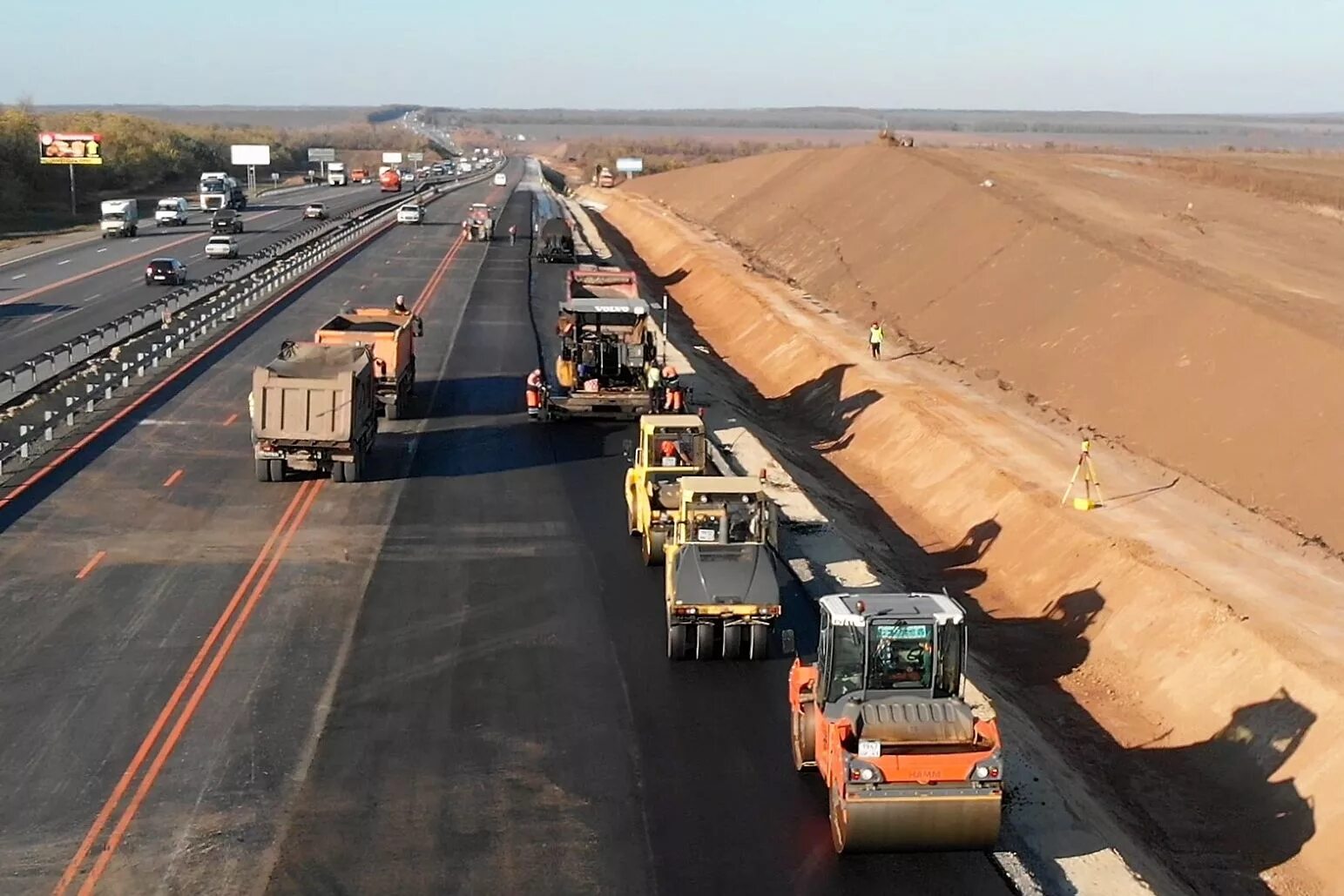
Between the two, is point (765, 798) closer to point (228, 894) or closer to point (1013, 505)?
point (228, 894)

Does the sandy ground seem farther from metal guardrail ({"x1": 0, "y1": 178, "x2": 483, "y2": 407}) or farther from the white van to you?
the white van

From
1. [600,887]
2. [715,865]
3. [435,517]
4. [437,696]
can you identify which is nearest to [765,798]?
[715,865]

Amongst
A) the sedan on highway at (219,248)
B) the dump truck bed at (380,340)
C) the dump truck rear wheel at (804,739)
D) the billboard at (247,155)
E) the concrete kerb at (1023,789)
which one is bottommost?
the concrete kerb at (1023,789)

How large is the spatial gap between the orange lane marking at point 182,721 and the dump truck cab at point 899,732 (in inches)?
273

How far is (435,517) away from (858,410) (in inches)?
626

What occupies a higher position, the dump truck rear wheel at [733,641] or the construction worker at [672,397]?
the construction worker at [672,397]

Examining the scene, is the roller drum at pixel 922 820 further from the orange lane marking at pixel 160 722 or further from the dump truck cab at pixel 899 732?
the orange lane marking at pixel 160 722

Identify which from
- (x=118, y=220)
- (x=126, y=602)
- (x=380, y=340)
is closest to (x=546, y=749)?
(x=126, y=602)

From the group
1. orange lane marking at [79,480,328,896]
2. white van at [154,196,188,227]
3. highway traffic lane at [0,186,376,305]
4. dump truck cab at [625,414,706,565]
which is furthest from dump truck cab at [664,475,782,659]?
white van at [154,196,188,227]

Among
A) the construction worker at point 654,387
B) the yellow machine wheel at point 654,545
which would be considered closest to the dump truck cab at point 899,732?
the yellow machine wheel at point 654,545

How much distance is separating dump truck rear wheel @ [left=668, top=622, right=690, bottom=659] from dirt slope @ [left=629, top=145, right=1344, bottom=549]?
40.7ft

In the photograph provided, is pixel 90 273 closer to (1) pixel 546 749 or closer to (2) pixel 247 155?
(1) pixel 546 749

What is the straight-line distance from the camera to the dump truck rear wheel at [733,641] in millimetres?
19172

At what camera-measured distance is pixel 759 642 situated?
19203 millimetres
